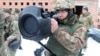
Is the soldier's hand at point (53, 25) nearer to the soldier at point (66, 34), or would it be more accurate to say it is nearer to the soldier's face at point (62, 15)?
the soldier at point (66, 34)

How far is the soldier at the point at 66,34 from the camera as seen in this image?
4504mm

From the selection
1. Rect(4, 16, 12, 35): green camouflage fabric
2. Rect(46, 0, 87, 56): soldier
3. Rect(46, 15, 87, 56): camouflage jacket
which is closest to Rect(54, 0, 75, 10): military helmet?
Rect(46, 0, 87, 56): soldier

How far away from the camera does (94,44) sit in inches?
569

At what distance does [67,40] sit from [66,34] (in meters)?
0.06

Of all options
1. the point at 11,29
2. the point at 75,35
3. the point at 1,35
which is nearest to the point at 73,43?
the point at 75,35

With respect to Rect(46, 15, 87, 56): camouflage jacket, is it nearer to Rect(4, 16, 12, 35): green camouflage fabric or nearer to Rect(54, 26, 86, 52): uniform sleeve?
Rect(54, 26, 86, 52): uniform sleeve

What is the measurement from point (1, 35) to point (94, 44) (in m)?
8.80

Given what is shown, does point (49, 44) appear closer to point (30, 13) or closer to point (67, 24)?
point (67, 24)

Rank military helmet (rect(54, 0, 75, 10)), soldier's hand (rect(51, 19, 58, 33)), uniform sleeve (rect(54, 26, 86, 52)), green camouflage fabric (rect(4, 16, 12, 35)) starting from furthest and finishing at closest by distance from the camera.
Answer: green camouflage fabric (rect(4, 16, 12, 35)), military helmet (rect(54, 0, 75, 10)), uniform sleeve (rect(54, 26, 86, 52)), soldier's hand (rect(51, 19, 58, 33))

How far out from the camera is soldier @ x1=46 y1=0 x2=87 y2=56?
14.8 feet

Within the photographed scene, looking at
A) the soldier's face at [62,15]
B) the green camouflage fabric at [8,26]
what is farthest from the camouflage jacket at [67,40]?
the green camouflage fabric at [8,26]

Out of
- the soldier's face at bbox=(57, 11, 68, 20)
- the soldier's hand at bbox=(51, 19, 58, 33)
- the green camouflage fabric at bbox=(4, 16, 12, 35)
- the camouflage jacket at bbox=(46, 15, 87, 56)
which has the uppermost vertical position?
the soldier's hand at bbox=(51, 19, 58, 33)

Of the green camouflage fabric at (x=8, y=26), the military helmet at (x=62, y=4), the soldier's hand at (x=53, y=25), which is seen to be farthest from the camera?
the green camouflage fabric at (x=8, y=26)

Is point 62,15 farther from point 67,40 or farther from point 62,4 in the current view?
point 67,40
